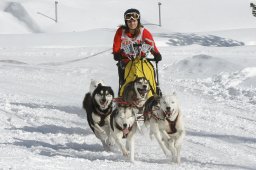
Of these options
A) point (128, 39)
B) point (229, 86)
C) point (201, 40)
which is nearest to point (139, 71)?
point (128, 39)

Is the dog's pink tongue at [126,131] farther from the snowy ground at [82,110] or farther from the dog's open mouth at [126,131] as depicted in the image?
the snowy ground at [82,110]

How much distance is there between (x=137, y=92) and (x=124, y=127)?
1.19 meters

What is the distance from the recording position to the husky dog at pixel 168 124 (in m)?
6.84

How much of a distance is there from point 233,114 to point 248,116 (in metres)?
0.27

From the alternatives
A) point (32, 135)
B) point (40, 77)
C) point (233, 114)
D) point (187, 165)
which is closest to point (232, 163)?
point (187, 165)

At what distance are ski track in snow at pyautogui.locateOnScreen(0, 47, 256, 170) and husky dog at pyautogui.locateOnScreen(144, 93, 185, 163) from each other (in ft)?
0.62

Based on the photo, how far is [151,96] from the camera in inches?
307

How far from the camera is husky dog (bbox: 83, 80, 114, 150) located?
755cm

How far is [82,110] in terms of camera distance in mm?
10875

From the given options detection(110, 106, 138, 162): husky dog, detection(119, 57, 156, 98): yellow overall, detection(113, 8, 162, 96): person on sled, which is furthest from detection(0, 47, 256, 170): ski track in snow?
detection(113, 8, 162, 96): person on sled

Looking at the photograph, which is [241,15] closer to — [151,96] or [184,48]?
[184,48]

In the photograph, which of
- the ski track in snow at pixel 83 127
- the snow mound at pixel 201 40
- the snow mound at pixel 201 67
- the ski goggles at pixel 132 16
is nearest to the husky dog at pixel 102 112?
the ski track in snow at pixel 83 127

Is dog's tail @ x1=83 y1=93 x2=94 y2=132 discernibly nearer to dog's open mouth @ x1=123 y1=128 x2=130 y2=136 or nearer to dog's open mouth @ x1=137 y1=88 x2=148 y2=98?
dog's open mouth @ x1=137 y1=88 x2=148 y2=98

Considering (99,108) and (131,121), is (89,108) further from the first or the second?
(131,121)
